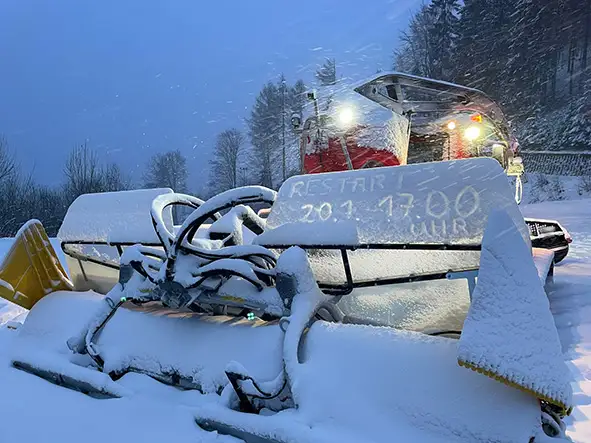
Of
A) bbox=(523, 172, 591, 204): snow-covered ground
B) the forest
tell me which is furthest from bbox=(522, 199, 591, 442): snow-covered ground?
the forest

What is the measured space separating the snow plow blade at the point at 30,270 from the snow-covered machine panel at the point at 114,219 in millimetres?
355

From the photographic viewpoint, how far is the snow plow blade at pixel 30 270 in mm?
2978

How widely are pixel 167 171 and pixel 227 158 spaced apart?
13.0 m

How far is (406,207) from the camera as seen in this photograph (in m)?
2.12

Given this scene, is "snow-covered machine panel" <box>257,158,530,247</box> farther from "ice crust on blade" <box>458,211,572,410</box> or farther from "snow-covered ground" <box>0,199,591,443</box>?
"snow-covered ground" <box>0,199,591,443</box>

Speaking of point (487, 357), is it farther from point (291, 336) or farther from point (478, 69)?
point (478, 69)

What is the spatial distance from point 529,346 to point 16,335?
300 cm

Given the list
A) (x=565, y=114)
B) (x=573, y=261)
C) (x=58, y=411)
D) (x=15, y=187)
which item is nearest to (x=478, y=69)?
(x=565, y=114)

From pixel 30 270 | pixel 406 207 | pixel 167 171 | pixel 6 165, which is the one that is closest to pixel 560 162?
pixel 406 207

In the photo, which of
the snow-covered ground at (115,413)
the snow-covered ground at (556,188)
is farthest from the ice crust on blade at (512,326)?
the snow-covered ground at (556,188)

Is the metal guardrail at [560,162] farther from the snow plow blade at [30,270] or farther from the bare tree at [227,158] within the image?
the bare tree at [227,158]

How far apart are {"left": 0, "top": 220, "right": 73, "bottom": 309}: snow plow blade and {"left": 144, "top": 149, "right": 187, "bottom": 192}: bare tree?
198 ft

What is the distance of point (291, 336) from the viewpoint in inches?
73.0

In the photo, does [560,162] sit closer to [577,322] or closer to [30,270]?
[577,322]
